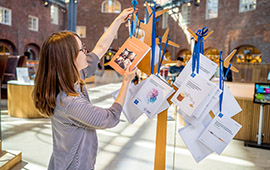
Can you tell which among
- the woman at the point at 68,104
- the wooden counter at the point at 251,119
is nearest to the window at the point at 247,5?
the wooden counter at the point at 251,119

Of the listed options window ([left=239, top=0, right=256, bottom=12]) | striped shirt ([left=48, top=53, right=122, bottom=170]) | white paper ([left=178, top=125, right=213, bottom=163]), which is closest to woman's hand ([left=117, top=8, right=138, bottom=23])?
striped shirt ([left=48, top=53, right=122, bottom=170])

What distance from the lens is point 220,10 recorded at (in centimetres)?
951

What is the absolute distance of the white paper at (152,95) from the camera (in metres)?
1.12

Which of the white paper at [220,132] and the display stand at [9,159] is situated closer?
the white paper at [220,132]

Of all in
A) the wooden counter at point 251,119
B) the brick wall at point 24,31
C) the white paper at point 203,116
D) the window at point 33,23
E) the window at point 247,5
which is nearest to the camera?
the white paper at point 203,116

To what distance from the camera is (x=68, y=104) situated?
998 millimetres

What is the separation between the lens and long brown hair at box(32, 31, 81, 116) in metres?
1.01

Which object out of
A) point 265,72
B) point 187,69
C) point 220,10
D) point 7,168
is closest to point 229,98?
point 187,69

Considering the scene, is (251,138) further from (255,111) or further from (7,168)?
(7,168)

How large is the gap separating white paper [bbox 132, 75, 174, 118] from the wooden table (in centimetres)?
386

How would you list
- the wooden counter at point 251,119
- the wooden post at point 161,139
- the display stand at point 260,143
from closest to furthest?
the wooden post at point 161,139 → the display stand at point 260,143 → the wooden counter at point 251,119

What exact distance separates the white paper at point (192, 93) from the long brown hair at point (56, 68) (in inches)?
18.4

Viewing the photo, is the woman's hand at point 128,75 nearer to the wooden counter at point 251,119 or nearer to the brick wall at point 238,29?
the wooden counter at point 251,119

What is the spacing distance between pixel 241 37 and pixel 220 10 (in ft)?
6.16
